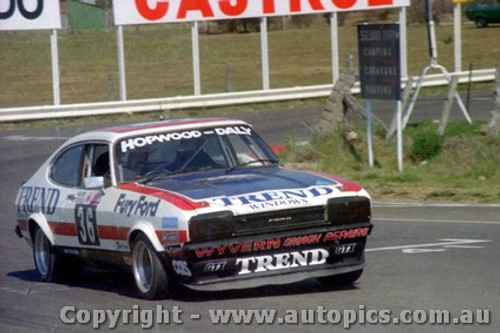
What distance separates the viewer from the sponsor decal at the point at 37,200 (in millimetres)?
10945

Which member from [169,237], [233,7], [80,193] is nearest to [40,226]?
[80,193]

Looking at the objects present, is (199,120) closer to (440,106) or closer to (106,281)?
(106,281)

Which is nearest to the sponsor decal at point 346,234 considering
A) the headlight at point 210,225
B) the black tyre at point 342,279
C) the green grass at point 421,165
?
the black tyre at point 342,279

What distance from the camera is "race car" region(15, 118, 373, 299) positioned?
29.7ft

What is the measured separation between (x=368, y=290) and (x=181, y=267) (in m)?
1.76

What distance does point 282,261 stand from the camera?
9.23 metres

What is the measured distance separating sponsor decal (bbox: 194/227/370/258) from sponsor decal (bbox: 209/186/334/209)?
30 cm

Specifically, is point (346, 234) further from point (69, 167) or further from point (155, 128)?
point (69, 167)

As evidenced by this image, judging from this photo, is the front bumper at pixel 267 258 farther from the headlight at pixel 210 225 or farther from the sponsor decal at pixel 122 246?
the sponsor decal at pixel 122 246

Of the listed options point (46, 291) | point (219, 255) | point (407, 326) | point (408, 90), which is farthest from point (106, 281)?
point (408, 90)

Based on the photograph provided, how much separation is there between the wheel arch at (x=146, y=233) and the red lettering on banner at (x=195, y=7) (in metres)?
25.9

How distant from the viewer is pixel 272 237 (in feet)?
29.9

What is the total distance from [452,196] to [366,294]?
24.4 feet

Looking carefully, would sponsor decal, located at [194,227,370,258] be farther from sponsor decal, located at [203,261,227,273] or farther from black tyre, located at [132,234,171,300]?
black tyre, located at [132,234,171,300]
